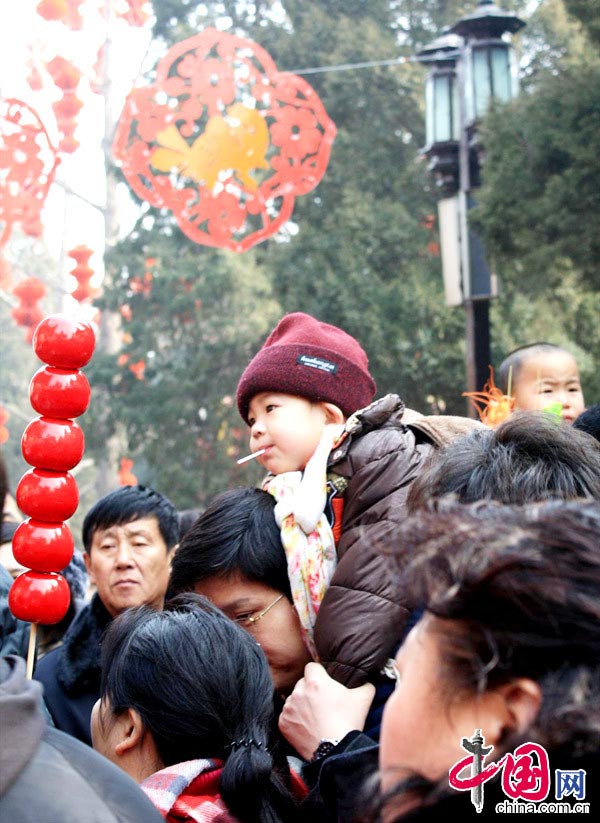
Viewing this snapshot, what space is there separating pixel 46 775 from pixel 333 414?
4.69ft

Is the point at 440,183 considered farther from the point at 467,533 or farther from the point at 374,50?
the point at 467,533

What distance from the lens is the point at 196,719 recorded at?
5.85ft

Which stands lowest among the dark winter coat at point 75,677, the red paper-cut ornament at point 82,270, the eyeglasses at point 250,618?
the dark winter coat at point 75,677

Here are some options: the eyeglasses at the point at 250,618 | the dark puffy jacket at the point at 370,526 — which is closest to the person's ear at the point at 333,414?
the dark puffy jacket at the point at 370,526

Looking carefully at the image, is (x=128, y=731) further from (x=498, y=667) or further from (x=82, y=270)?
(x=82, y=270)

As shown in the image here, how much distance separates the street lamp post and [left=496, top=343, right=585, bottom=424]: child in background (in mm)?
3407

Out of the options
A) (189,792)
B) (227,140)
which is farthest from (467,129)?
(189,792)

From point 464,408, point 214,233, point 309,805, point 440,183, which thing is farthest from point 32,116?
point 309,805

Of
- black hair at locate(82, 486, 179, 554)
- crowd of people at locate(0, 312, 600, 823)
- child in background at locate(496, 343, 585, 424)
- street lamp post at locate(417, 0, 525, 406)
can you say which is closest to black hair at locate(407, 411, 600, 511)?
crowd of people at locate(0, 312, 600, 823)

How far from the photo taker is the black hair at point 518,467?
1613 millimetres

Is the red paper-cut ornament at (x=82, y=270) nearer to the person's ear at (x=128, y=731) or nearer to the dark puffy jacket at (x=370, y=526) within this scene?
the dark puffy jacket at (x=370, y=526)

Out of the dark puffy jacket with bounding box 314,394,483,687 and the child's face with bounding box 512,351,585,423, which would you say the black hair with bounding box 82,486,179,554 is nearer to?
the dark puffy jacket with bounding box 314,394,483,687

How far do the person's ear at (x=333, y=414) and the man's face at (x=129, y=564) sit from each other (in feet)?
3.00

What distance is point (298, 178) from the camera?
7.93m
